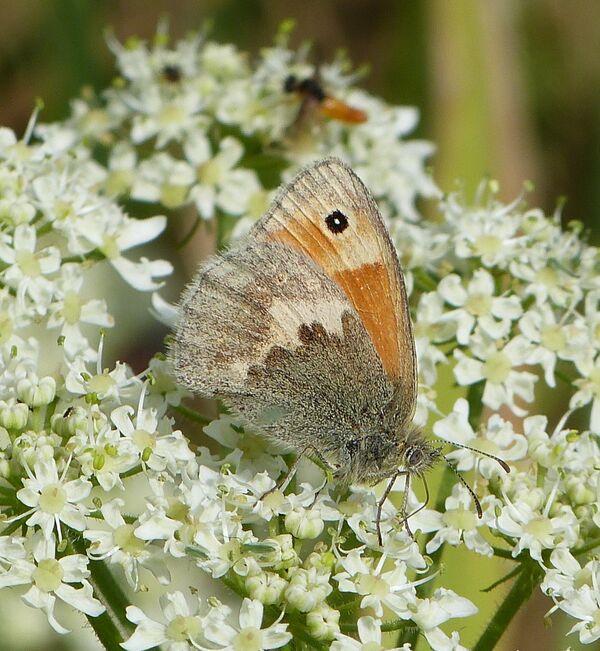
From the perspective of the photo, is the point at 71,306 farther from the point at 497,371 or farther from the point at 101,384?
the point at 497,371

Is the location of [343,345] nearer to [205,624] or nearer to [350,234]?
[350,234]

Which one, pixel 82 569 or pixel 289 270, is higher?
pixel 289 270

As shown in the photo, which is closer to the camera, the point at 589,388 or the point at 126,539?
the point at 126,539

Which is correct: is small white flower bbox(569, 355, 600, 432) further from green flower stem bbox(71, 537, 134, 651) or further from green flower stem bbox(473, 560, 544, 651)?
green flower stem bbox(71, 537, 134, 651)

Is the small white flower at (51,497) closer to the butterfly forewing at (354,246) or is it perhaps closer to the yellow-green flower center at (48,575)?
the yellow-green flower center at (48,575)

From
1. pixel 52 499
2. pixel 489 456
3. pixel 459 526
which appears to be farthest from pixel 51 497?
pixel 489 456

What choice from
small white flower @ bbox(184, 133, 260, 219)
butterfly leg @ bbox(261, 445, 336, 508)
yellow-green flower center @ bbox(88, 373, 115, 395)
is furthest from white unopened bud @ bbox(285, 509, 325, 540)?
small white flower @ bbox(184, 133, 260, 219)

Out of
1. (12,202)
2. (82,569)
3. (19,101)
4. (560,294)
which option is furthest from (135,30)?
(82,569)

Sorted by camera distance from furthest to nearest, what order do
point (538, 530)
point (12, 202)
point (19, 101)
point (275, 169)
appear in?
point (19, 101) < point (275, 169) < point (12, 202) < point (538, 530)
